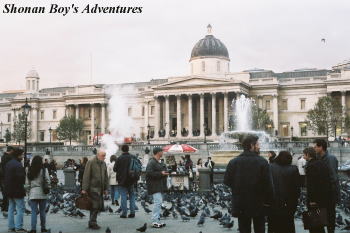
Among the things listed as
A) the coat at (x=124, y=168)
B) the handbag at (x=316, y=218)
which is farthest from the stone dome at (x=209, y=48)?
the handbag at (x=316, y=218)

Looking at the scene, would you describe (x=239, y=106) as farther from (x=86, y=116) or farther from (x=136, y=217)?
(x=136, y=217)

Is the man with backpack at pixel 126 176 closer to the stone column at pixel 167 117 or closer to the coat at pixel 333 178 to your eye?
the coat at pixel 333 178

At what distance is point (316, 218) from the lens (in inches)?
364

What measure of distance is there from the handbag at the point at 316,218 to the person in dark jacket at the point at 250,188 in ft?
3.64

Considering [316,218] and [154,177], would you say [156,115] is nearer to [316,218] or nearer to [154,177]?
[154,177]

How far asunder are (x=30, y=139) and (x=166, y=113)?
3178 cm

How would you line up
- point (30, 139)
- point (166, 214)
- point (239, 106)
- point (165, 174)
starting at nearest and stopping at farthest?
point (165, 174) → point (166, 214) → point (239, 106) → point (30, 139)

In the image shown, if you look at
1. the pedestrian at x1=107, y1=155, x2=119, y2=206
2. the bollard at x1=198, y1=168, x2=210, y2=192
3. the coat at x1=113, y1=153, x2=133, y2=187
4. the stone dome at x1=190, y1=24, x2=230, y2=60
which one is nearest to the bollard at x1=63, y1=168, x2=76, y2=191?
the pedestrian at x1=107, y1=155, x2=119, y2=206

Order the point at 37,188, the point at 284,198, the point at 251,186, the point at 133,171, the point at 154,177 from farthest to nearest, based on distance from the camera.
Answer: the point at 133,171
the point at 154,177
the point at 37,188
the point at 284,198
the point at 251,186

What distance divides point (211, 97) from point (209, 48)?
34.5 feet

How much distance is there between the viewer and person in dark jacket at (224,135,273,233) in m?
8.54

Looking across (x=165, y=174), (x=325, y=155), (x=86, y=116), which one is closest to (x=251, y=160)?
(x=325, y=155)

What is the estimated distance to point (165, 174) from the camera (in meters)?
12.8

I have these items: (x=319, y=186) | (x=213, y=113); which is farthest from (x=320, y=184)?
(x=213, y=113)
